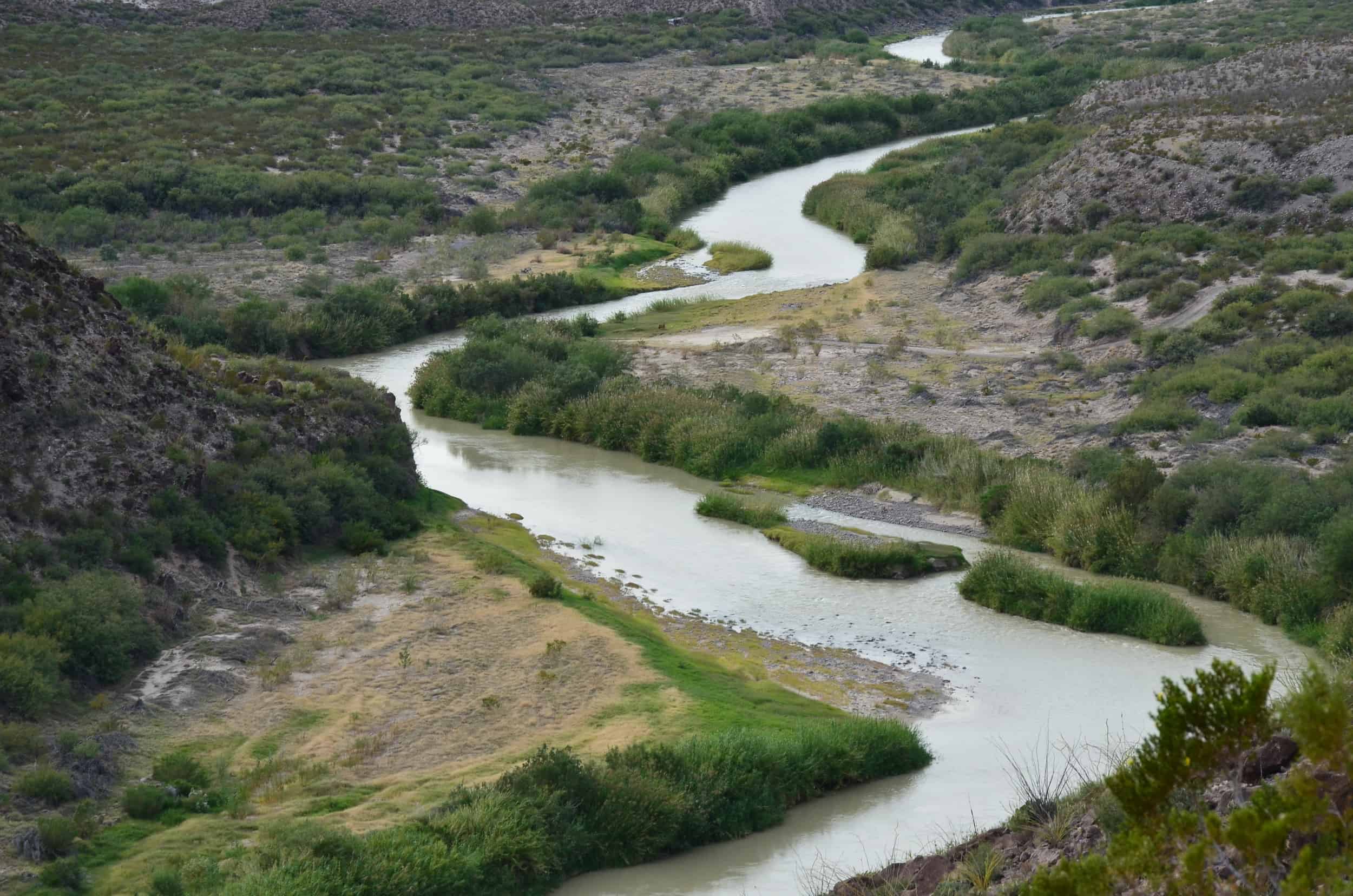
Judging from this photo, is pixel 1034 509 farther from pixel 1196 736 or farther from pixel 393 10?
pixel 393 10

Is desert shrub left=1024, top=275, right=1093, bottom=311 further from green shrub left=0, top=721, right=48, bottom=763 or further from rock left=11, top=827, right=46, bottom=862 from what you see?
rock left=11, top=827, right=46, bottom=862

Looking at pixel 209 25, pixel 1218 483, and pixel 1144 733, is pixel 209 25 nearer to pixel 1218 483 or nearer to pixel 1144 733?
pixel 1218 483

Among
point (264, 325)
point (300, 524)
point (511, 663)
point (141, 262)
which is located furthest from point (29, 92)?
point (511, 663)

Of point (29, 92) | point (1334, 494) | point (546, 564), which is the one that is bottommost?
point (546, 564)

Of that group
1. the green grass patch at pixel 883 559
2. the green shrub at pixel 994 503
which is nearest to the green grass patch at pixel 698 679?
the green grass patch at pixel 883 559

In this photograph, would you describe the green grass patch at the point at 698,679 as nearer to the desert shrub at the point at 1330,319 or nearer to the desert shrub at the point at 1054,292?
the desert shrub at the point at 1330,319

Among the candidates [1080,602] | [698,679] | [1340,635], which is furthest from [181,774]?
[1340,635]

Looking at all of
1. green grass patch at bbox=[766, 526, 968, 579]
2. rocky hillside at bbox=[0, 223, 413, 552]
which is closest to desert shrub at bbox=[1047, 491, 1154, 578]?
green grass patch at bbox=[766, 526, 968, 579]
